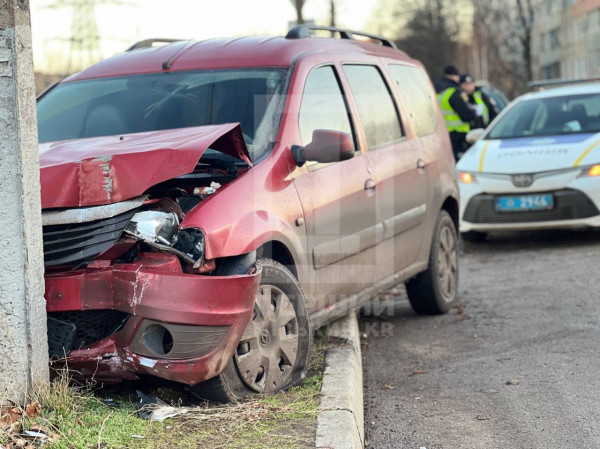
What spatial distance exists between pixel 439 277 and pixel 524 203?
3409 millimetres

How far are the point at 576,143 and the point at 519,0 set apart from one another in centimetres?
2812

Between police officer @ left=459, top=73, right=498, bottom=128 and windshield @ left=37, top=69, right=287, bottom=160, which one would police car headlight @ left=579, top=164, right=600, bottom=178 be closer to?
police officer @ left=459, top=73, right=498, bottom=128

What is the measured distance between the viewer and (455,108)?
48.3 ft

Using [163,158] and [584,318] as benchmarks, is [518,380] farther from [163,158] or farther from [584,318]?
[163,158]

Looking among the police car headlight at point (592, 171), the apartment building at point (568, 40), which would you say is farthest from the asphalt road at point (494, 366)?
the apartment building at point (568, 40)

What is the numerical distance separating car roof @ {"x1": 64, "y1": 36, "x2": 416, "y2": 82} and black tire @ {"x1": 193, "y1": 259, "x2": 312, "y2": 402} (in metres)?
1.50

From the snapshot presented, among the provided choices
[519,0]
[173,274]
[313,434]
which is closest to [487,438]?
[313,434]

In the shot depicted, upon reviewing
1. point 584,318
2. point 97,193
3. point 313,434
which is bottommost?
point 584,318

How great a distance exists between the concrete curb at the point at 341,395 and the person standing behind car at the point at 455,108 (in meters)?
8.87

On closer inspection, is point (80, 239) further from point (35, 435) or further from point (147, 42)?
point (147, 42)

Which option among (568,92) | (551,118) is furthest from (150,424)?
(568,92)

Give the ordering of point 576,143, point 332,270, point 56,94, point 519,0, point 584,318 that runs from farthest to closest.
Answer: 1. point 519,0
2. point 576,143
3. point 584,318
4. point 56,94
5. point 332,270

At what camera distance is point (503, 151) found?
1105 centimetres

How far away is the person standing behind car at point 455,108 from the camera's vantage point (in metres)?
14.7
